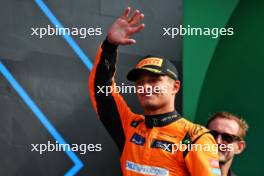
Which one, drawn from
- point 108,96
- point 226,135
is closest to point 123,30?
point 108,96

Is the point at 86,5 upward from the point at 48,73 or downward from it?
upward

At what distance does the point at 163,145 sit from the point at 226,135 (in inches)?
19.6

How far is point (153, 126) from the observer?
74.4 inches

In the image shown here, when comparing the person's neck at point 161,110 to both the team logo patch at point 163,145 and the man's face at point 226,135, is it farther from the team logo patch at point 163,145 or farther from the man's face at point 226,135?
the man's face at point 226,135

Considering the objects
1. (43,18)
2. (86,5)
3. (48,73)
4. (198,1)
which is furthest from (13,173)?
(198,1)

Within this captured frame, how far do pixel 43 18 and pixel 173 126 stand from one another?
0.96 meters

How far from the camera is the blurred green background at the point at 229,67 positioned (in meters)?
2.95

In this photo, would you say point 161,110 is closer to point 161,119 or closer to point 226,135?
point 161,119

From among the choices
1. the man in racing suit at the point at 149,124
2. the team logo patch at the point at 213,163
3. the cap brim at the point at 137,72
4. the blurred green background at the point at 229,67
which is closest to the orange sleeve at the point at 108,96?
the man in racing suit at the point at 149,124

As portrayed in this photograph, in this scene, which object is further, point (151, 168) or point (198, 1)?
point (198, 1)

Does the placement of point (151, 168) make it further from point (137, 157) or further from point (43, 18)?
point (43, 18)

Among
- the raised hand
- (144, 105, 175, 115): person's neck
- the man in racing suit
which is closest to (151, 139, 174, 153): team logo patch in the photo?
the man in racing suit

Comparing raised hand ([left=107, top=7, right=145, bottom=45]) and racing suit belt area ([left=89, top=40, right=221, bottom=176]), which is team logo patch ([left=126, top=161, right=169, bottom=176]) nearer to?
racing suit belt area ([left=89, top=40, right=221, bottom=176])

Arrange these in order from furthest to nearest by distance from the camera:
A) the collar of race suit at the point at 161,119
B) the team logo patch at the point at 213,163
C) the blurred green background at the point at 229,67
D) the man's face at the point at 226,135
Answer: the blurred green background at the point at 229,67 < the man's face at the point at 226,135 < the collar of race suit at the point at 161,119 < the team logo patch at the point at 213,163
